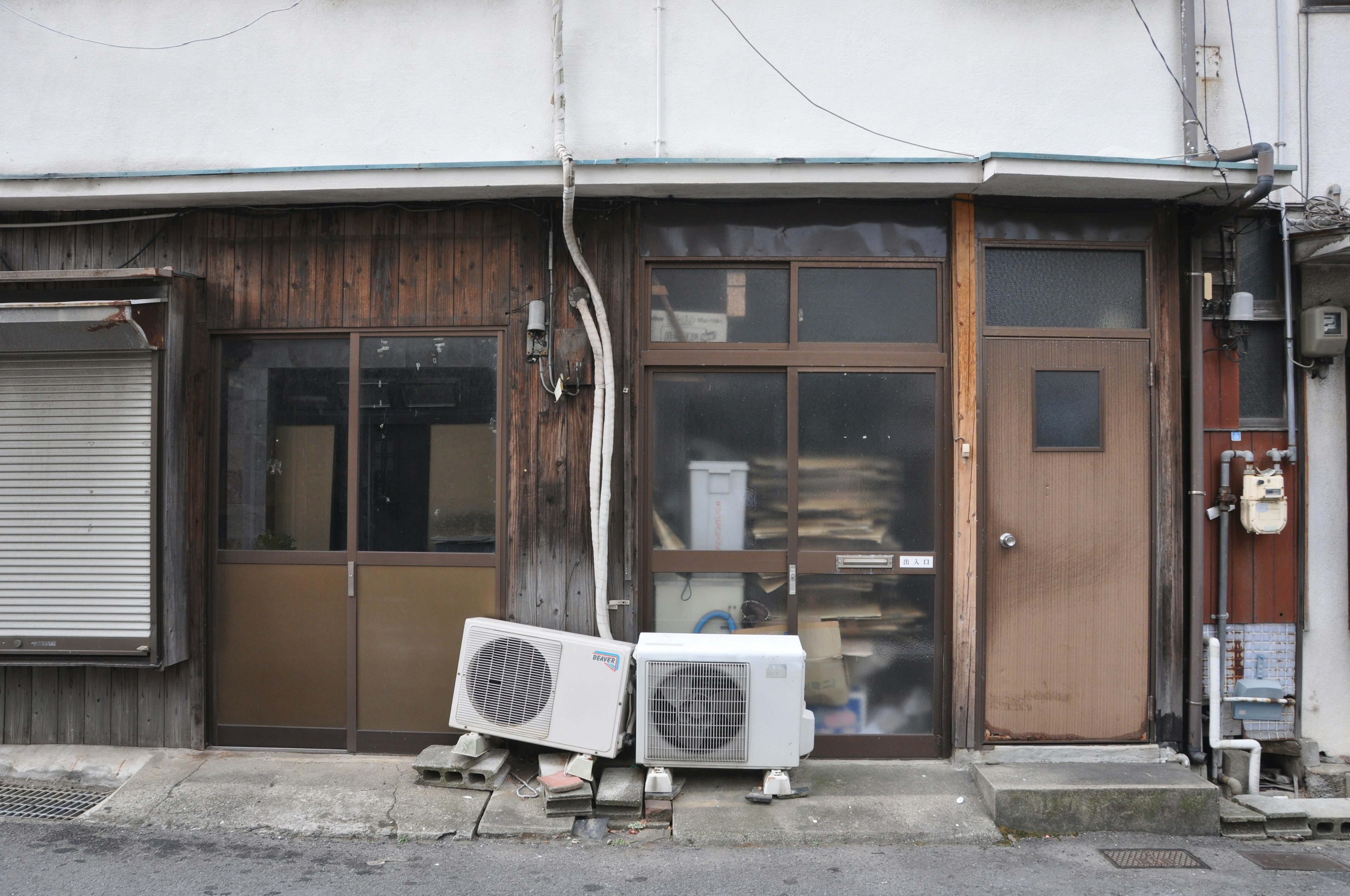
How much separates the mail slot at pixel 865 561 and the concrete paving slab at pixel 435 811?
104 inches

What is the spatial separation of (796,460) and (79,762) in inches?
203

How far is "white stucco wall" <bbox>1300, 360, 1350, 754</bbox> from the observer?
5.29 metres

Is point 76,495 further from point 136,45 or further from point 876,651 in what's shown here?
point 876,651

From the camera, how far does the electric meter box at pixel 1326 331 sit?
5.17 meters

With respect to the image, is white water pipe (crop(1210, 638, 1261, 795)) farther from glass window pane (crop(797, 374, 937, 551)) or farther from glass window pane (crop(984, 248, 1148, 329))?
glass window pane (crop(984, 248, 1148, 329))

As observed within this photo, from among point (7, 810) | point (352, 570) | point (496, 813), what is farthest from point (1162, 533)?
point (7, 810)

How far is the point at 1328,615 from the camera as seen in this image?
17.4 ft

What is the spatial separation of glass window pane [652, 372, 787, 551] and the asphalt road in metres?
1.89

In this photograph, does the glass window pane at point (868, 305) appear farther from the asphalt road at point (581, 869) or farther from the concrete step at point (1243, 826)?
the concrete step at point (1243, 826)

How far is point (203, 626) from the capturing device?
537 cm

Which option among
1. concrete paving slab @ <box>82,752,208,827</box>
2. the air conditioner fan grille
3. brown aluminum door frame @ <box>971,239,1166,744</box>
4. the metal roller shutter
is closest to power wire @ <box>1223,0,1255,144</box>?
brown aluminum door frame @ <box>971,239,1166,744</box>

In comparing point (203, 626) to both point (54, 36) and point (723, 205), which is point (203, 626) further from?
point (723, 205)

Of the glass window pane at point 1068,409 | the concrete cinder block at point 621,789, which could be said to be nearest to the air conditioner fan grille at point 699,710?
the concrete cinder block at point 621,789

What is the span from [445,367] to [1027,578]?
4.13 m
